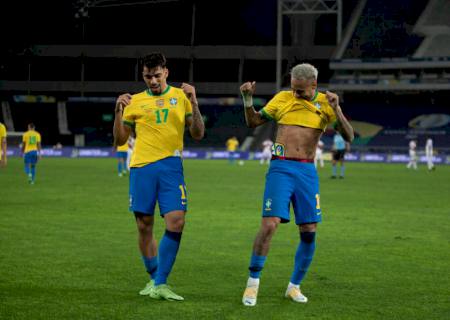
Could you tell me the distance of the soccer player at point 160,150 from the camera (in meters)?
7.88

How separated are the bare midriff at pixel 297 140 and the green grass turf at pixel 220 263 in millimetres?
1520

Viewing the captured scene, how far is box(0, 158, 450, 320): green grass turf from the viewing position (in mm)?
7566

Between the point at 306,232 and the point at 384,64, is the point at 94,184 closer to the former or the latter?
the point at 306,232

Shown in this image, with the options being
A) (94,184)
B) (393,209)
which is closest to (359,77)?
(94,184)

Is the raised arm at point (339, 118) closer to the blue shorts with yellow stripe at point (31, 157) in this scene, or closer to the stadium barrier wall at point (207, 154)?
the blue shorts with yellow stripe at point (31, 157)

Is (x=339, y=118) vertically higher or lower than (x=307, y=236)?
higher

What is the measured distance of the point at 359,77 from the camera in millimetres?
68750

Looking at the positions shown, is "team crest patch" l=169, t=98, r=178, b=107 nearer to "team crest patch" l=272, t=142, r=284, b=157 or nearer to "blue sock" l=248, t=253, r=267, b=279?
"team crest patch" l=272, t=142, r=284, b=157

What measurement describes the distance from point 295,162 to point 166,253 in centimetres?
161

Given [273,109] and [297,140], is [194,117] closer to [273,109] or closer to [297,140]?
[273,109]

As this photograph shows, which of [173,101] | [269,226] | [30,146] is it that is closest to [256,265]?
[269,226]

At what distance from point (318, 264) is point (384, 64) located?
58075 mm

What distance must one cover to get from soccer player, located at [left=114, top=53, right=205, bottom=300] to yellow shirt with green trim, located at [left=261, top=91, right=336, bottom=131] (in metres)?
0.79

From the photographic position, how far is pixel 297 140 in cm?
799
